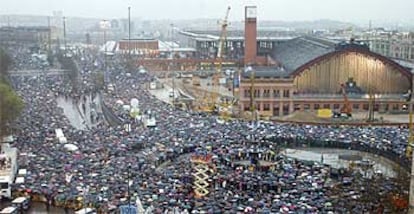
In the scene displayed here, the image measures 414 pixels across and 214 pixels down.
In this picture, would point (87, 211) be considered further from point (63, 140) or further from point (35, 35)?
point (35, 35)

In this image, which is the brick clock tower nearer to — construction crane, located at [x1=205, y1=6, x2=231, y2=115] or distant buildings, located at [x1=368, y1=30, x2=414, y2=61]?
construction crane, located at [x1=205, y1=6, x2=231, y2=115]

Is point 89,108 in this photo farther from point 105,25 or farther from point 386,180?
point 105,25

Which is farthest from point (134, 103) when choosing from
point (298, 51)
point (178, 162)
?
point (298, 51)

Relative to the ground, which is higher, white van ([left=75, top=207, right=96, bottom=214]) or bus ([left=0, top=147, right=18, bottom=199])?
bus ([left=0, top=147, right=18, bottom=199])

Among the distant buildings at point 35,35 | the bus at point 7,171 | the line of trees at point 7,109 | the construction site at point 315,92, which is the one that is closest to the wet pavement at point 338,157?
the construction site at point 315,92

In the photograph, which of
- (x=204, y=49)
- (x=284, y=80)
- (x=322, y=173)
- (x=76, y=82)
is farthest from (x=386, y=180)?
(x=204, y=49)

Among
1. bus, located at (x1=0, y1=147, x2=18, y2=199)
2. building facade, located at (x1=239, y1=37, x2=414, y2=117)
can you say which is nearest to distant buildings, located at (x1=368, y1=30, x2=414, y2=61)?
building facade, located at (x1=239, y1=37, x2=414, y2=117)
